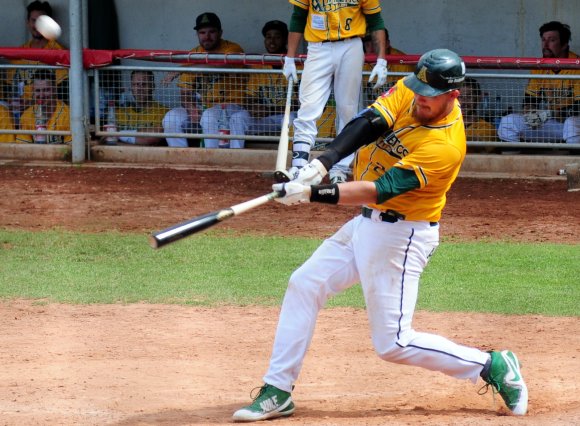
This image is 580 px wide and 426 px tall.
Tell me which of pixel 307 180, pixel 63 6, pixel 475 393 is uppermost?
pixel 63 6

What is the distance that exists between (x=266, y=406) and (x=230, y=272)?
8.95ft

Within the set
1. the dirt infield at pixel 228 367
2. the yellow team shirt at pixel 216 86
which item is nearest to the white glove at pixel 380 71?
the dirt infield at pixel 228 367

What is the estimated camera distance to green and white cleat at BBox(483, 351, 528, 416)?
4414 mm

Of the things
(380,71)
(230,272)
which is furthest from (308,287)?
(380,71)

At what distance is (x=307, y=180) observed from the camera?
4.10 meters

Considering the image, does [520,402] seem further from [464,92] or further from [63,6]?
[63,6]

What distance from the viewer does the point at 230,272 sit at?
22.9ft

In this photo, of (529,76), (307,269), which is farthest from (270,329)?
(529,76)

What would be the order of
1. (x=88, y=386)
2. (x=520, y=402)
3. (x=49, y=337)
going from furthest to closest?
1. (x=49, y=337)
2. (x=88, y=386)
3. (x=520, y=402)

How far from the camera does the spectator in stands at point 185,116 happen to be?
1077cm

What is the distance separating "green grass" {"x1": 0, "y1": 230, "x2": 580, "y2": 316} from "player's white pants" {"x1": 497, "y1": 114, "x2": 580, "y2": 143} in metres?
2.71

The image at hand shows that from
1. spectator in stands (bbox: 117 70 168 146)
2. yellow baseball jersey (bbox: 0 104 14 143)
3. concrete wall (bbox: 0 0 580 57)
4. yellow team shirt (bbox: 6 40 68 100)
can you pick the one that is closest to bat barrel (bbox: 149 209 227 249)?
spectator in stands (bbox: 117 70 168 146)

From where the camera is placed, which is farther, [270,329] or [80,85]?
[80,85]

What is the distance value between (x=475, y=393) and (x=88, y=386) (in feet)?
5.96
